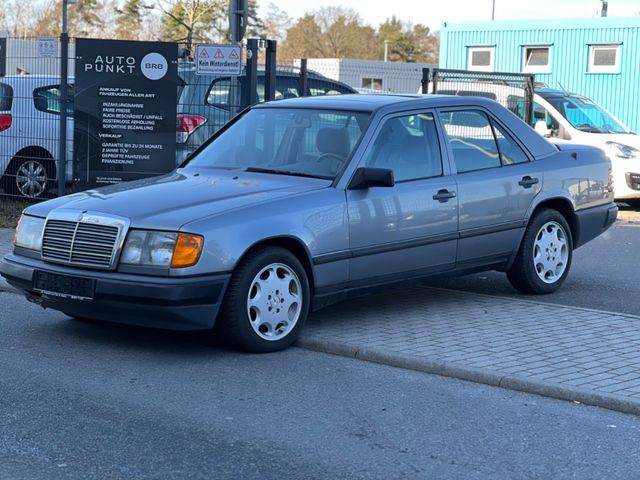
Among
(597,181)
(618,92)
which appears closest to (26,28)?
(618,92)

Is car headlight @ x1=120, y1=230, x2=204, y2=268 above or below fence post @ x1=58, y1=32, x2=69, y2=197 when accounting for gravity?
below

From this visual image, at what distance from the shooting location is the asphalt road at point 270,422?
4742 mm

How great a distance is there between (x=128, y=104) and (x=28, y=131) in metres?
1.81

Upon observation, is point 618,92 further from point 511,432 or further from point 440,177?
point 511,432

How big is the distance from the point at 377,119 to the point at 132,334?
2.31 meters

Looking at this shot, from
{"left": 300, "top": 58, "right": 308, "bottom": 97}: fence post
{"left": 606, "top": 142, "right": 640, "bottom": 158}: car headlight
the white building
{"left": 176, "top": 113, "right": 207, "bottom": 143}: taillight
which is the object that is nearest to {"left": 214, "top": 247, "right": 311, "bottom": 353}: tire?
{"left": 176, "top": 113, "right": 207, "bottom": 143}: taillight

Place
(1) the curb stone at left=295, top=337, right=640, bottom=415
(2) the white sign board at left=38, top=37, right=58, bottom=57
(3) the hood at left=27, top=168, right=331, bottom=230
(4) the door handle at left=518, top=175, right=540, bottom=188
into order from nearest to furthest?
(1) the curb stone at left=295, top=337, right=640, bottom=415
(3) the hood at left=27, top=168, right=331, bottom=230
(4) the door handle at left=518, top=175, right=540, bottom=188
(2) the white sign board at left=38, top=37, right=58, bottom=57

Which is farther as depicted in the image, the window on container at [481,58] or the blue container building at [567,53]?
the window on container at [481,58]

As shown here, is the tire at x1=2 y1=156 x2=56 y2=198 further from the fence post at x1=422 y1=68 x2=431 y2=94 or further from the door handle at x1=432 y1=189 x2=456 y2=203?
the door handle at x1=432 y1=189 x2=456 y2=203

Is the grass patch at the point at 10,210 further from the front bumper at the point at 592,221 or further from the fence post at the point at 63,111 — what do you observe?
the front bumper at the point at 592,221

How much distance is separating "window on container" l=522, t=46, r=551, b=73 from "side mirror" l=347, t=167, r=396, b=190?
25.8 m

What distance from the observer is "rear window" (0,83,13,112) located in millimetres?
13508

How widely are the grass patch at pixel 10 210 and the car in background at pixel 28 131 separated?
0.38ft

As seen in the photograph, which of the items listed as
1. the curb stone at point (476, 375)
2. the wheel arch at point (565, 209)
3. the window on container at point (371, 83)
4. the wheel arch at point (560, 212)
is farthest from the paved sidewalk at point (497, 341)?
the window on container at point (371, 83)
